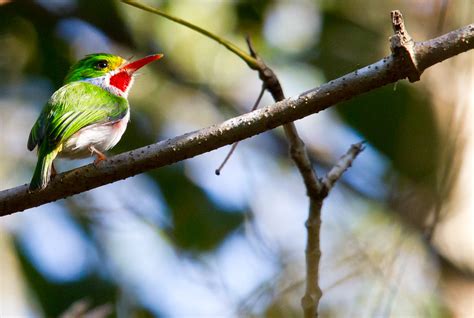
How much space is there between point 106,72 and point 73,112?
1030 mm

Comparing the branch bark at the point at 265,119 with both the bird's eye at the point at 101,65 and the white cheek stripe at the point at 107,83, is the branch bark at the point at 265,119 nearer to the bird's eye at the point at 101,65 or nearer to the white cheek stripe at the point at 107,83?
the white cheek stripe at the point at 107,83

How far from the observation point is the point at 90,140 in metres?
4.02

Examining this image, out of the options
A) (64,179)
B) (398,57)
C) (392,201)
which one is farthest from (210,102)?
(398,57)

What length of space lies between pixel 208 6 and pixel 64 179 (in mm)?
4660

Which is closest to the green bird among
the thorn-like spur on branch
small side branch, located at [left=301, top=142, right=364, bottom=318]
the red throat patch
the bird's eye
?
the red throat patch

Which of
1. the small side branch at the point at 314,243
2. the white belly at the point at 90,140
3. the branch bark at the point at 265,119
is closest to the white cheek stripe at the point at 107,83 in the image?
Result: the white belly at the point at 90,140

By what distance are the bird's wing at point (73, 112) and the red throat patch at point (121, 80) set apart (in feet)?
1.33

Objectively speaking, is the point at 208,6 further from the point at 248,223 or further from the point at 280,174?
the point at 248,223

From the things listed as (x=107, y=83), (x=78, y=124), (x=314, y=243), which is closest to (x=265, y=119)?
(x=314, y=243)

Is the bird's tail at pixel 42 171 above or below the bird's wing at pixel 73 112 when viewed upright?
above

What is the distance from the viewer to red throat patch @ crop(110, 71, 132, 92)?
16.3ft

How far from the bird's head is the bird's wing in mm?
404

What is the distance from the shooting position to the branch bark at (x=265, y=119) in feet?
8.89

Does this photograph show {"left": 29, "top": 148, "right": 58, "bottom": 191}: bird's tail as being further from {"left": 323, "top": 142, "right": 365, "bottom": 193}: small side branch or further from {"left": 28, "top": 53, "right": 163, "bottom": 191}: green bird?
{"left": 323, "top": 142, "right": 365, "bottom": 193}: small side branch
